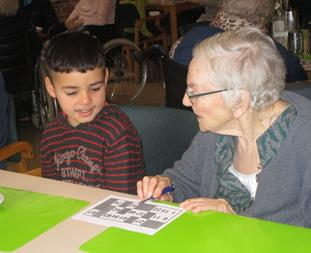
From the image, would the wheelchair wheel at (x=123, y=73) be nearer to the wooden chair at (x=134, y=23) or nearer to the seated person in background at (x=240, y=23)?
the wooden chair at (x=134, y=23)

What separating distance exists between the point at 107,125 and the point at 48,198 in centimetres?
48

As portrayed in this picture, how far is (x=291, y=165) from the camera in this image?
1.57 m

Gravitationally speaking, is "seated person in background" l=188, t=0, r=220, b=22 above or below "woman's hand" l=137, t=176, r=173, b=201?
above

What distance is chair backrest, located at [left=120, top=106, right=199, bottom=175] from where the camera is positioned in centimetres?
209

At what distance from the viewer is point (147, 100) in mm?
6238

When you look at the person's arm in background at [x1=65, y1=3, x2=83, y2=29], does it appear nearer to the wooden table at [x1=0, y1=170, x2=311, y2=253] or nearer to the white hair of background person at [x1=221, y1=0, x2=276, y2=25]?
the white hair of background person at [x1=221, y1=0, x2=276, y2=25]

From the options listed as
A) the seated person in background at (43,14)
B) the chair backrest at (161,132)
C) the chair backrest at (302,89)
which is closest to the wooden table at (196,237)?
the chair backrest at (161,132)

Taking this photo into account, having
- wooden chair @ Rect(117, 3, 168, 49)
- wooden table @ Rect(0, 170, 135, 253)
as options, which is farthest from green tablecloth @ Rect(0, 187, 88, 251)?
wooden chair @ Rect(117, 3, 168, 49)

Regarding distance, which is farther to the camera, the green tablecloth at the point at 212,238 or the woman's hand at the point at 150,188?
the woman's hand at the point at 150,188

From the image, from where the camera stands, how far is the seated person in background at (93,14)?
264 inches

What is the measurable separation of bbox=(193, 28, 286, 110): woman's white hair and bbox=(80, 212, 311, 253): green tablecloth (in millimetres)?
362

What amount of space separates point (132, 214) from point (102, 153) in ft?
1.92

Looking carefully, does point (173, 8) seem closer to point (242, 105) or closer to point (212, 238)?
point (242, 105)

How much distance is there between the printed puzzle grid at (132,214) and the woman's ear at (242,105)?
33 cm
